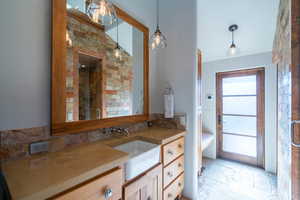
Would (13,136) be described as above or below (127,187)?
above

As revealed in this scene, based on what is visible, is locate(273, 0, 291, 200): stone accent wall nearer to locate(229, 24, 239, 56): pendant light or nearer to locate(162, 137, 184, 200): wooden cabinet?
locate(229, 24, 239, 56): pendant light

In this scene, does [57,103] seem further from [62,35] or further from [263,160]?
[263,160]

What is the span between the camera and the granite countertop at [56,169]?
54 centimetres

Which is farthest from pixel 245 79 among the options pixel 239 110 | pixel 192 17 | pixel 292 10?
pixel 292 10

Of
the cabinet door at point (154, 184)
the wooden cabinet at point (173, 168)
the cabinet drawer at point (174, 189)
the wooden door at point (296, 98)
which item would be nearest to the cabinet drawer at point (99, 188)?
the cabinet door at point (154, 184)

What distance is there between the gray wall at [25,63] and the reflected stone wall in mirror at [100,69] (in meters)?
0.15

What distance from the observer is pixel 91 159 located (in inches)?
32.5

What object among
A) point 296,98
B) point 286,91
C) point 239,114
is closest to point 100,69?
point 296,98

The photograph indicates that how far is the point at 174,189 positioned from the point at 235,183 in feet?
4.28

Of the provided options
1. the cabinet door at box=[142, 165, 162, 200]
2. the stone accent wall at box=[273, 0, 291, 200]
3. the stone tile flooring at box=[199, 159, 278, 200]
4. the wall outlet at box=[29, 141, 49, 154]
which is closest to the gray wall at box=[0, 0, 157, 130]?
the wall outlet at box=[29, 141, 49, 154]

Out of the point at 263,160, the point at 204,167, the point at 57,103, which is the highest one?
the point at 57,103

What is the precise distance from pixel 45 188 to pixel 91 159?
0.96 feet

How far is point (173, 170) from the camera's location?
4.82ft

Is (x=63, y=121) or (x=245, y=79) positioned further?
(x=245, y=79)
